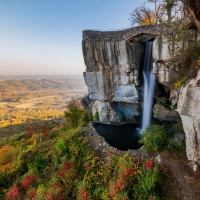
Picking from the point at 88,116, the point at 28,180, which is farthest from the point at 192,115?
the point at 88,116

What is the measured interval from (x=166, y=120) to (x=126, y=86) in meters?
6.18

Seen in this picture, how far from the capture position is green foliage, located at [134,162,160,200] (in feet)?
25.7

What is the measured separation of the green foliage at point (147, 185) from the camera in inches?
308

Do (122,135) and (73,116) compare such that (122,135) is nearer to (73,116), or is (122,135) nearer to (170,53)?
(73,116)

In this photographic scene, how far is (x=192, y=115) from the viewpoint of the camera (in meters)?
7.95

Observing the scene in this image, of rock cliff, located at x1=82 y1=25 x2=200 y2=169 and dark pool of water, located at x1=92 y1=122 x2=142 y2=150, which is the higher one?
rock cliff, located at x1=82 y1=25 x2=200 y2=169

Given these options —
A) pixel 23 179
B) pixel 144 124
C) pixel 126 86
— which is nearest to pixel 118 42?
pixel 126 86

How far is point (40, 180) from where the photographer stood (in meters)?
11.7

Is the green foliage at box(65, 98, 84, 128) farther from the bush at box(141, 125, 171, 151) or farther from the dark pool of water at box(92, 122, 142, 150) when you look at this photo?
the bush at box(141, 125, 171, 151)

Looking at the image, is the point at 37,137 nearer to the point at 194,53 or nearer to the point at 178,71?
the point at 178,71

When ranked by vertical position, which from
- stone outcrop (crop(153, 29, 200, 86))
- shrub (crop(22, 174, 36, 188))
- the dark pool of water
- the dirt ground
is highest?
stone outcrop (crop(153, 29, 200, 86))

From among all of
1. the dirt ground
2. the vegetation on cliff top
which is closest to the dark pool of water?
the vegetation on cliff top

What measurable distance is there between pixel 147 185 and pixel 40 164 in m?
9.40

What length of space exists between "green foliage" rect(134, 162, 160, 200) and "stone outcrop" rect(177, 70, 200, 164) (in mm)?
2504
